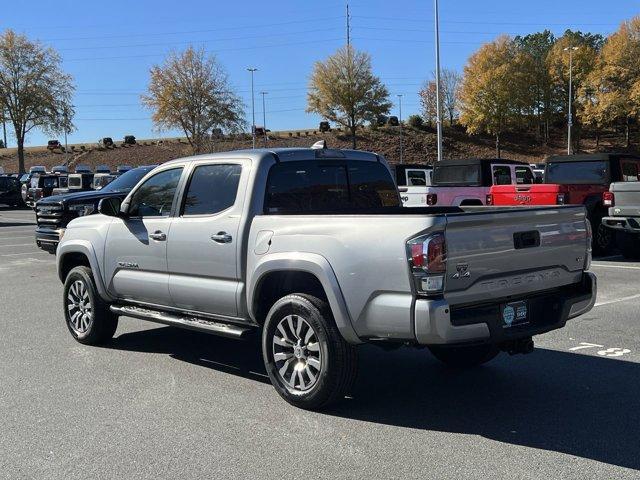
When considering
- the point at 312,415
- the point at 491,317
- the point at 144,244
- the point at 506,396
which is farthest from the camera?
the point at 144,244

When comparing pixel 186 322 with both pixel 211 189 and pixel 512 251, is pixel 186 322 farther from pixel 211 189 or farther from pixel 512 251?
pixel 512 251

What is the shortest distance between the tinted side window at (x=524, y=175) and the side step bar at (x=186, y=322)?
521 inches

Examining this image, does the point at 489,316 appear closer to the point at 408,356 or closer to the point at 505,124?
the point at 408,356

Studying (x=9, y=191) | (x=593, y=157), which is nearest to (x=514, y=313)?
(x=593, y=157)

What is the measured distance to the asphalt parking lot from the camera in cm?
395

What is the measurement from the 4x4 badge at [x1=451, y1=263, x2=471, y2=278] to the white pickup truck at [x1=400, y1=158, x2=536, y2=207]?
39.8 ft

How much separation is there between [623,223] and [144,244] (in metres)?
9.65

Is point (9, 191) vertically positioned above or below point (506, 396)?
above

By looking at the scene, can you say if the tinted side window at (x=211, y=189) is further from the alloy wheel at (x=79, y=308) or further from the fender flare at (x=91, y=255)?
the alloy wheel at (x=79, y=308)

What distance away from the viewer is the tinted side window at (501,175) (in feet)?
55.6

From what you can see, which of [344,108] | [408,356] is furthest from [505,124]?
[408,356]

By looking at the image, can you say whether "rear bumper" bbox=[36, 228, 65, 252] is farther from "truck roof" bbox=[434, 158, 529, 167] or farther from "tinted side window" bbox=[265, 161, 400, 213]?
"truck roof" bbox=[434, 158, 529, 167]

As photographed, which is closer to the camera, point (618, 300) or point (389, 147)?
point (618, 300)

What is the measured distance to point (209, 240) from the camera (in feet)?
18.1
